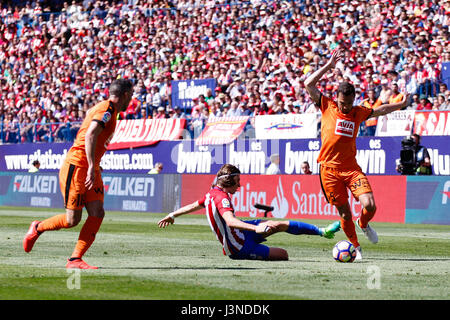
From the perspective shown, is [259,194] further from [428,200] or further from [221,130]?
[428,200]

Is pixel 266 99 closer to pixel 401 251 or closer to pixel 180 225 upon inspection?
pixel 180 225

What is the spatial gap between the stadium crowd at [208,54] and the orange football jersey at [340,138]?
39.0ft

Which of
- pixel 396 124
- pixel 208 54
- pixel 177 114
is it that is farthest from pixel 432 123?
pixel 208 54

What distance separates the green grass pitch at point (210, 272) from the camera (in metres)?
8.42

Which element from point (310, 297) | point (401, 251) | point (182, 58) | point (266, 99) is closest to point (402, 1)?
point (266, 99)

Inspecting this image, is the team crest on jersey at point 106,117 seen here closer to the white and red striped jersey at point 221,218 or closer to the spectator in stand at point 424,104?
the white and red striped jersey at point 221,218

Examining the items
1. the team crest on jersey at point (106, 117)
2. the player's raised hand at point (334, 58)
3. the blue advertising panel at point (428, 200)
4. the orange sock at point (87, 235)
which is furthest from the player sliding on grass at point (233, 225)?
the blue advertising panel at point (428, 200)

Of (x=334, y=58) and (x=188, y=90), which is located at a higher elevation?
(x=188, y=90)

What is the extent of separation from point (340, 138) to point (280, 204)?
13.9m

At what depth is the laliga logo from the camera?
26.3 metres

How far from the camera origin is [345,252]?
38.8 feet

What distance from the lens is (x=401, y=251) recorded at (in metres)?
14.3

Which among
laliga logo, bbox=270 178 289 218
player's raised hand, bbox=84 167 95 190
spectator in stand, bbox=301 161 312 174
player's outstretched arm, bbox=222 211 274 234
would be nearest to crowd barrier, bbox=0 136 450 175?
spectator in stand, bbox=301 161 312 174

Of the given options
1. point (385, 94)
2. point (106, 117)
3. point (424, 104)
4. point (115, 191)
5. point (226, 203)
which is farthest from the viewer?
point (115, 191)
